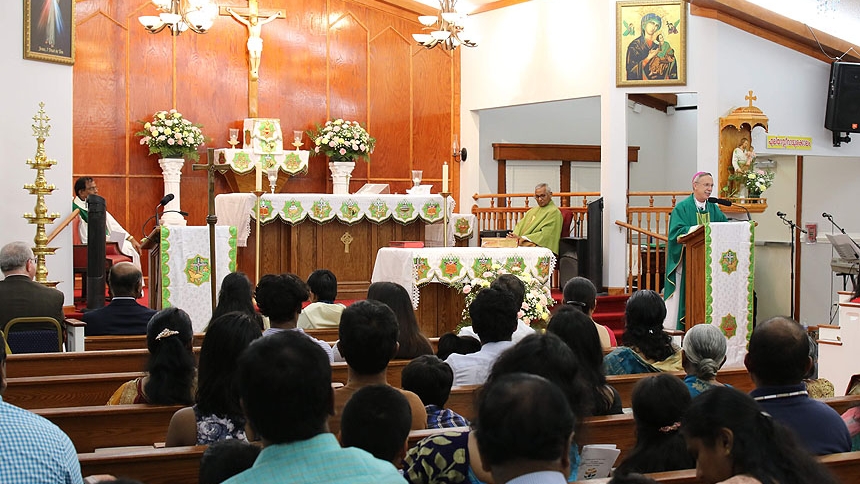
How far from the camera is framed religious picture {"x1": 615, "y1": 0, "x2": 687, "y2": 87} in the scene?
11.3 metres

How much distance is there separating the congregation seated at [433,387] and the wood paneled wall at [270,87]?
29.8 feet

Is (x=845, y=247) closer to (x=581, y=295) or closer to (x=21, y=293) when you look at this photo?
(x=581, y=295)

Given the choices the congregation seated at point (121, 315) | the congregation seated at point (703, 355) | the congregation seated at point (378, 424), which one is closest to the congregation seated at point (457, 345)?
the congregation seated at point (703, 355)

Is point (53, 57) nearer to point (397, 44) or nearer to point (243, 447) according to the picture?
point (397, 44)

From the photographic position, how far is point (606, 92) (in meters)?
11.5

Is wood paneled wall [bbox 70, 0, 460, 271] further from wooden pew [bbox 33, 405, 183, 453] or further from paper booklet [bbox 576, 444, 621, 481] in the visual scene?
paper booklet [bbox 576, 444, 621, 481]

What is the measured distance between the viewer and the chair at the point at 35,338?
5.71m

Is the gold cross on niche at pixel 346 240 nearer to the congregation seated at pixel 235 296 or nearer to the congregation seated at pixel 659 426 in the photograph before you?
the congregation seated at pixel 235 296

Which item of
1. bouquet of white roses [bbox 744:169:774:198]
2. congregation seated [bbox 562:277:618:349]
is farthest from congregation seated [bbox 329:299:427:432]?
bouquet of white roses [bbox 744:169:774:198]

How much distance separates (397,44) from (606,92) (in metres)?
3.39

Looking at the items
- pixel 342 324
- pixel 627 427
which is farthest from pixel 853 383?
pixel 342 324

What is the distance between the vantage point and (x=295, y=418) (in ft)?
6.22

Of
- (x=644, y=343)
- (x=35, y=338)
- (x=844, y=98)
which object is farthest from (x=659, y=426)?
(x=844, y=98)

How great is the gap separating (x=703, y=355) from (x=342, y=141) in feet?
29.8
